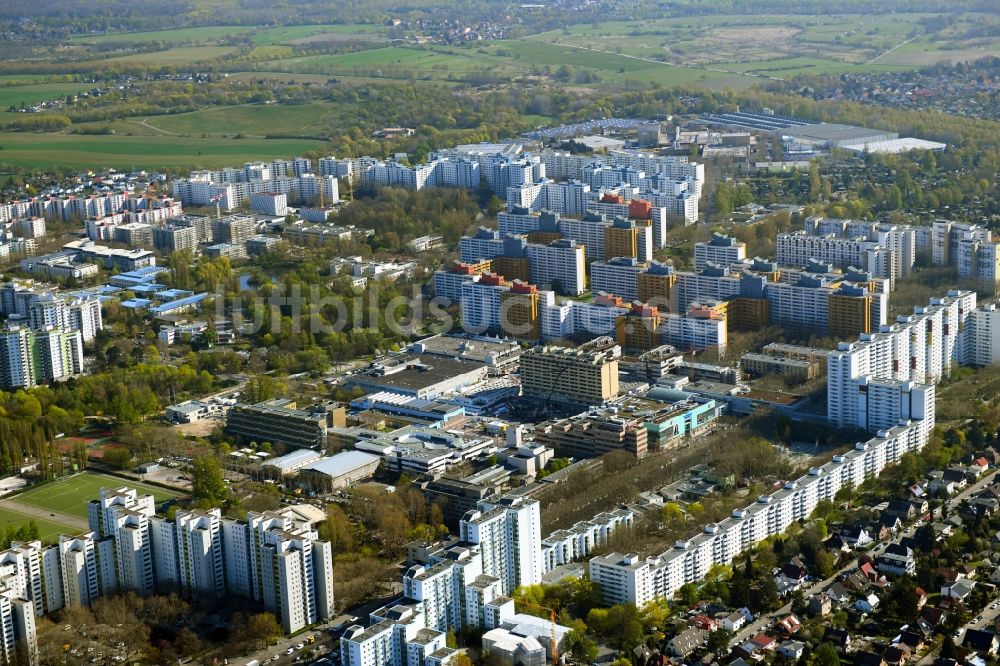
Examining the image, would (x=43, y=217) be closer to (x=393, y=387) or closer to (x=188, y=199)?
(x=188, y=199)

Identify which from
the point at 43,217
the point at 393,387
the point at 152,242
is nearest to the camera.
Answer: the point at 393,387

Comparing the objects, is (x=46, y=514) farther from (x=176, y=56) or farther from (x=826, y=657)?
(x=176, y=56)

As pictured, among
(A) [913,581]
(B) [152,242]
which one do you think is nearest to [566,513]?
(A) [913,581]

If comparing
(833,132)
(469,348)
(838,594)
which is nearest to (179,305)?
(469,348)

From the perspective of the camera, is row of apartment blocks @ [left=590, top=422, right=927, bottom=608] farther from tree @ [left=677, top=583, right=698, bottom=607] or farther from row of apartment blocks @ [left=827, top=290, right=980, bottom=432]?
row of apartment blocks @ [left=827, top=290, right=980, bottom=432]

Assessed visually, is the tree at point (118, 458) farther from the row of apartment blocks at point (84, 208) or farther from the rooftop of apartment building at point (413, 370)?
the row of apartment blocks at point (84, 208)

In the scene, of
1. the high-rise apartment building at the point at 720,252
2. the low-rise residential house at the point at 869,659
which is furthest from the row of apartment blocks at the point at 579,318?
the low-rise residential house at the point at 869,659
